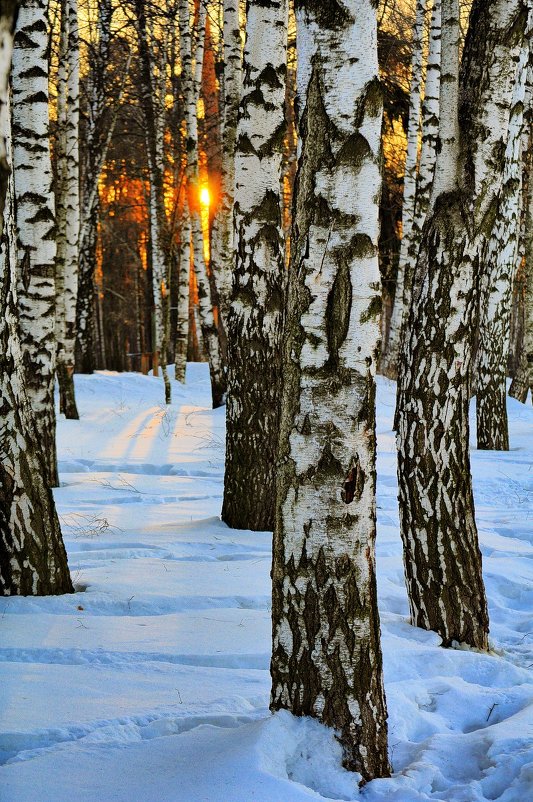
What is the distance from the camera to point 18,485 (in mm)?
3877

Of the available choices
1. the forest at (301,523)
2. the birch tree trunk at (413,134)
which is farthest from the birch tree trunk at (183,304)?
the forest at (301,523)

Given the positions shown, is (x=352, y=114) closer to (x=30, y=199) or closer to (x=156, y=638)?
(x=156, y=638)

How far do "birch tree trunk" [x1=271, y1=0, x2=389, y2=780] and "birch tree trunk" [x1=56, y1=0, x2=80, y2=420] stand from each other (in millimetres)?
8539

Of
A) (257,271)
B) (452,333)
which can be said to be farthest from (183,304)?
(452,333)

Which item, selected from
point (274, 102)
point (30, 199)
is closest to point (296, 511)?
point (274, 102)

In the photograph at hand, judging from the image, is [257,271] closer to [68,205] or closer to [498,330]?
[498,330]

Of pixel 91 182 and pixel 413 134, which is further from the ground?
pixel 413 134

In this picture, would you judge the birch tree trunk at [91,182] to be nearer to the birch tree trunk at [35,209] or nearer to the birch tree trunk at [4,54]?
the birch tree trunk at [35,209]

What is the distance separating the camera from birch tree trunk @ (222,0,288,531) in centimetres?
539

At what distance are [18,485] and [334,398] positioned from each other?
2075 millimetres

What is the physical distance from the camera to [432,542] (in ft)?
12.6

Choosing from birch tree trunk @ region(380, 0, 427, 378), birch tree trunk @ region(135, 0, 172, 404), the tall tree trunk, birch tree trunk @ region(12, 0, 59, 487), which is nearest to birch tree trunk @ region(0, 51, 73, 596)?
birch tree trunk @ region(12, 0, 59, 487)

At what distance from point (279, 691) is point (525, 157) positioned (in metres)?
12.6

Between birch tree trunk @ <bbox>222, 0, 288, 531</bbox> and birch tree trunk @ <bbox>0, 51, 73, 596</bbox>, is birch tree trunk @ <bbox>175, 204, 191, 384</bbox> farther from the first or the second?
birch tree trunk @ <bbox>0, 51, 73, 596</bbox>
